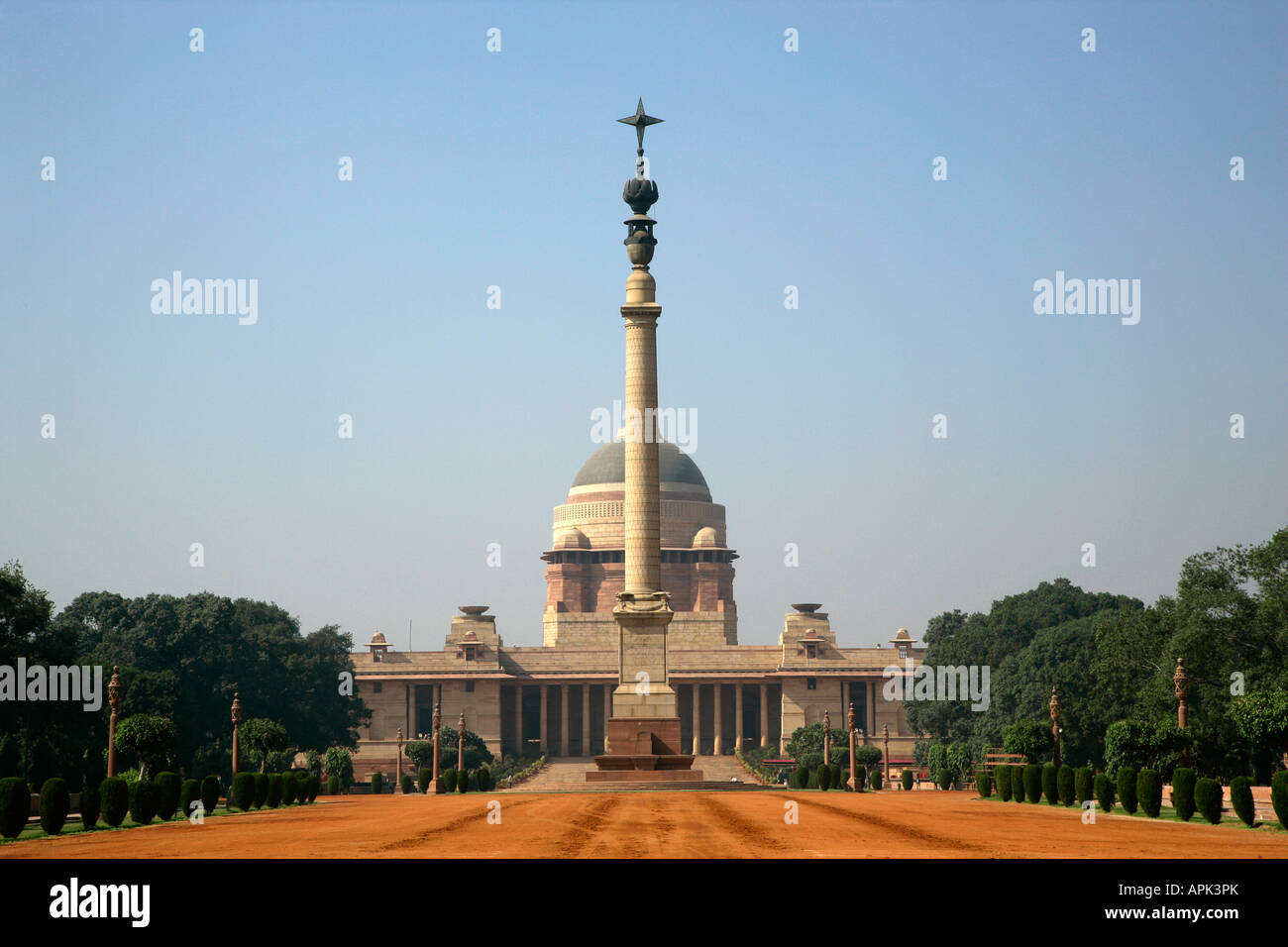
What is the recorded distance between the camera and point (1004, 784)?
55938 mm

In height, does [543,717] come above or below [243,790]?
below

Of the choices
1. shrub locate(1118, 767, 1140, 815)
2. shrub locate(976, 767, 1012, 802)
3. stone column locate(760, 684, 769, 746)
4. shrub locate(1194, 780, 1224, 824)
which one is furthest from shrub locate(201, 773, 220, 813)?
stone column locate(760, 684, 769, 746)

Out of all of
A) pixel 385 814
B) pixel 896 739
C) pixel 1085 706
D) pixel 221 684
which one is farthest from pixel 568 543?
pixel 385 814

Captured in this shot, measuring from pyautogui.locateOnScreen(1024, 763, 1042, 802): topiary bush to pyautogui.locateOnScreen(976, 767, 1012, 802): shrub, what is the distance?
189 centimetres

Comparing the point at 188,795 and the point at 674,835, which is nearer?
the point at 674,835

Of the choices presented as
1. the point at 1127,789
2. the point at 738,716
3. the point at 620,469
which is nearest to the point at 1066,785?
the point at 1127,789

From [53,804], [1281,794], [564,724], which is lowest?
[564,724]

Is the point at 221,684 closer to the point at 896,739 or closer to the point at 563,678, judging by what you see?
the point at 563,678

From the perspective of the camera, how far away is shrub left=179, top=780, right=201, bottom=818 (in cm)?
5000

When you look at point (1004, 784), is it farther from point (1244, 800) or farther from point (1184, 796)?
point (1244, 800)

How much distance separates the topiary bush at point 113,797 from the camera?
41562mm

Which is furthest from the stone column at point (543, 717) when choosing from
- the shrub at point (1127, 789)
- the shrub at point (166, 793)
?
the shrub at point (1127, 789)

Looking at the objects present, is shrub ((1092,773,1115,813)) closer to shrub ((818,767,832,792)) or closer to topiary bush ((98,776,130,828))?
shrub ((818,767,832,792))

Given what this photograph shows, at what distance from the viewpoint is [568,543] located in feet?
500
